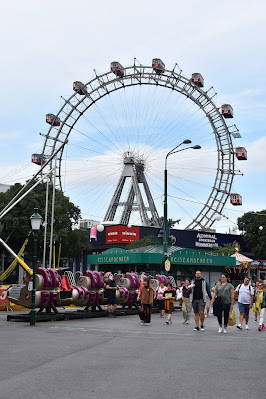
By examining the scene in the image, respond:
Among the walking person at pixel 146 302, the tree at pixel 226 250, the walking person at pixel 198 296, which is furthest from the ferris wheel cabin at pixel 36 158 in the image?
the walking person at pixel 198 296

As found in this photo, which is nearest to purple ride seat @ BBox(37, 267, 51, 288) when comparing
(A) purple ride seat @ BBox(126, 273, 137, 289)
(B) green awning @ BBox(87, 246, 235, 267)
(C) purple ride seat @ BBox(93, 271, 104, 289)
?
(C) purple ride seat @ BBox(93, 271, 104, 289)

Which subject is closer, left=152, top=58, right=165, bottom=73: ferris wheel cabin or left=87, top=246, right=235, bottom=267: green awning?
left=87, top=246, right=235, bottom=267: green awning

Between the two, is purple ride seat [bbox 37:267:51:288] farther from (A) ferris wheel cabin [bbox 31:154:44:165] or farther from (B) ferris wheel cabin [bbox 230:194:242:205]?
(A) ferris wheel cabin [bbox 31:154:44:165]

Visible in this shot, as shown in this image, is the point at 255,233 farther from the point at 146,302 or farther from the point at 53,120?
the point at 146,302

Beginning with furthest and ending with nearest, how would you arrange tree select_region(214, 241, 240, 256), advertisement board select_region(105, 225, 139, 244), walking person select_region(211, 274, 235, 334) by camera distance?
1. tree select_region(214, 241, 240, 256)
2. advertisement board select_region(105, 225, 139, 244)
3. walking person select_region(211, 274, 235, 334)

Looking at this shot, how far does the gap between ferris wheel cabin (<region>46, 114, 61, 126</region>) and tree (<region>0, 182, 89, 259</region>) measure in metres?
9.34

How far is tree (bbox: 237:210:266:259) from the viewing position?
7225 cm

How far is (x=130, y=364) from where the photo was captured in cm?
966

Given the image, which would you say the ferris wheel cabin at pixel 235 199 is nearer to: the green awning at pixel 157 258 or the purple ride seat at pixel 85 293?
the green awning at pixel 157 258

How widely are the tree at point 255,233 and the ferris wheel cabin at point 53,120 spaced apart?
28411mm

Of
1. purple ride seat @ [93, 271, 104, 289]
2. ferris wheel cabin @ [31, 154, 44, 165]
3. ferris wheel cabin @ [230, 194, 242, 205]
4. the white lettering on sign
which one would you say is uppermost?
ferris wheel cabin @ [31, 154, 44, 165]

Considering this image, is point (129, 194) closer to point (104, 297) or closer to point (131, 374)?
point (104, 297)

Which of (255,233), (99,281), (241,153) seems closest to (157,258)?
(99,281)

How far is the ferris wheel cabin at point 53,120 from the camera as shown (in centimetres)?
6356
